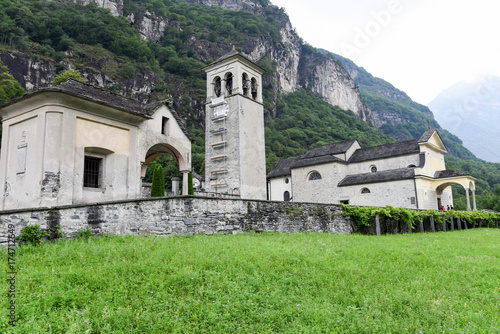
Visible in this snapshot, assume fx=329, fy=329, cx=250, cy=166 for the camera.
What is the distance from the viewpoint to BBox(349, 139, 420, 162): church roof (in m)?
32.6

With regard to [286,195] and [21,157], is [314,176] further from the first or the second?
[21,157]

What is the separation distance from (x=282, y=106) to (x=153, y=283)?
101435 millimetres

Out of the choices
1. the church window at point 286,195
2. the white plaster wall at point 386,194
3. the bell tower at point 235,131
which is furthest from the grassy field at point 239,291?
the church window at point 286,195

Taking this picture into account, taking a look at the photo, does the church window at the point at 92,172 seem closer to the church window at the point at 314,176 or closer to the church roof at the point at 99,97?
the church roof at the point at 99,97

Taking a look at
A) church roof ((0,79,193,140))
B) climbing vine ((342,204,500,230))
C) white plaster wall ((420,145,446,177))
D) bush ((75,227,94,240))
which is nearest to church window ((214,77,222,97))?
church roof ((0,79,193,140))

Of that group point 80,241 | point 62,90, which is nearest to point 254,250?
point 80,241

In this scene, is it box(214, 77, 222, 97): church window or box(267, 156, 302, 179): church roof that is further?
box(267, 156, 302, 179): church roof

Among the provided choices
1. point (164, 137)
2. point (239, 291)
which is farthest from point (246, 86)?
point (239, 291)

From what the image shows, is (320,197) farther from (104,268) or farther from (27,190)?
(104,268)

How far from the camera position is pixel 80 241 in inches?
327

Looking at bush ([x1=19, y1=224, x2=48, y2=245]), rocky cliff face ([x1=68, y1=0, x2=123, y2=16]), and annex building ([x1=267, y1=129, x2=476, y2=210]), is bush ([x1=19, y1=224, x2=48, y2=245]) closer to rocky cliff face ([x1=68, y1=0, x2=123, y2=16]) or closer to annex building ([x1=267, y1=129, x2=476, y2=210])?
annex building ([x1=267, y1=129, x2=476, y2=210])

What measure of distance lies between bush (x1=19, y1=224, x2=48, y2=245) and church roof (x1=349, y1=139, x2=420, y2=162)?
31419mm

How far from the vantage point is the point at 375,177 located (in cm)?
3092

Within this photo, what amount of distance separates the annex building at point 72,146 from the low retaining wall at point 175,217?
3.09m
